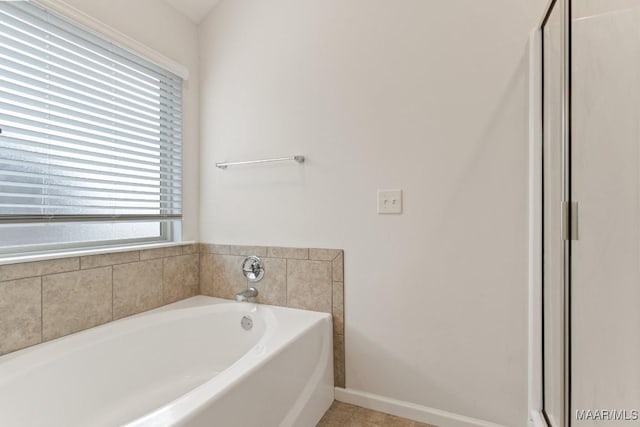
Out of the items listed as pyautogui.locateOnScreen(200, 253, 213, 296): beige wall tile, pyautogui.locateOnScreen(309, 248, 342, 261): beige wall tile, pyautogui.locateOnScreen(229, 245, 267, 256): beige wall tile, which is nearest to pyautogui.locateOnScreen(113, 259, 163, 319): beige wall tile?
pyautogui.locateOnScreen(200, 253, 213, 296): beige wall tile

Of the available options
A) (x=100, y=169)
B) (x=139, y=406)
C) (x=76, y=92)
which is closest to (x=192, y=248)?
(x=100, y=169)

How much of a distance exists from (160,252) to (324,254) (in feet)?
3.29

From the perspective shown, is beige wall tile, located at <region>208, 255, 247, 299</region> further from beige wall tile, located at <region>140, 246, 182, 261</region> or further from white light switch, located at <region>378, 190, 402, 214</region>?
white light switch, located at <region>378, 190, 402, 214</region>

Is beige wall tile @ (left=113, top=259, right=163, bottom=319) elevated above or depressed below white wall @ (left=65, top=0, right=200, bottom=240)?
below

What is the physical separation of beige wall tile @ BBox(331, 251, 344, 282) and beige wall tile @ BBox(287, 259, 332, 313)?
3 cm

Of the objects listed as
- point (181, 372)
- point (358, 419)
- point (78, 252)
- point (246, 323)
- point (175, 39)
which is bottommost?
point (358, 419)

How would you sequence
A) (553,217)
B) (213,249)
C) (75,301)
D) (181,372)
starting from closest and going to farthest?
1. (553,217)
2. (75,301)
3. (181,372)
4. (213,249)

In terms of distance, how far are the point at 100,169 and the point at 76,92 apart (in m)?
0.37

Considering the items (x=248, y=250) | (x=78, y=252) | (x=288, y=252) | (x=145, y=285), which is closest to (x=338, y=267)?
(x=288, y=252)

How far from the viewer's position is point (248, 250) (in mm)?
2041

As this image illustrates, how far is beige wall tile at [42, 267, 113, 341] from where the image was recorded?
1418 mm

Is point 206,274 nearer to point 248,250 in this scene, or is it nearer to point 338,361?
point 248,250

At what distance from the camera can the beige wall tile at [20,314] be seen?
1.28 metres

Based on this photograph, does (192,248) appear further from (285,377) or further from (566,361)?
(566,361)
